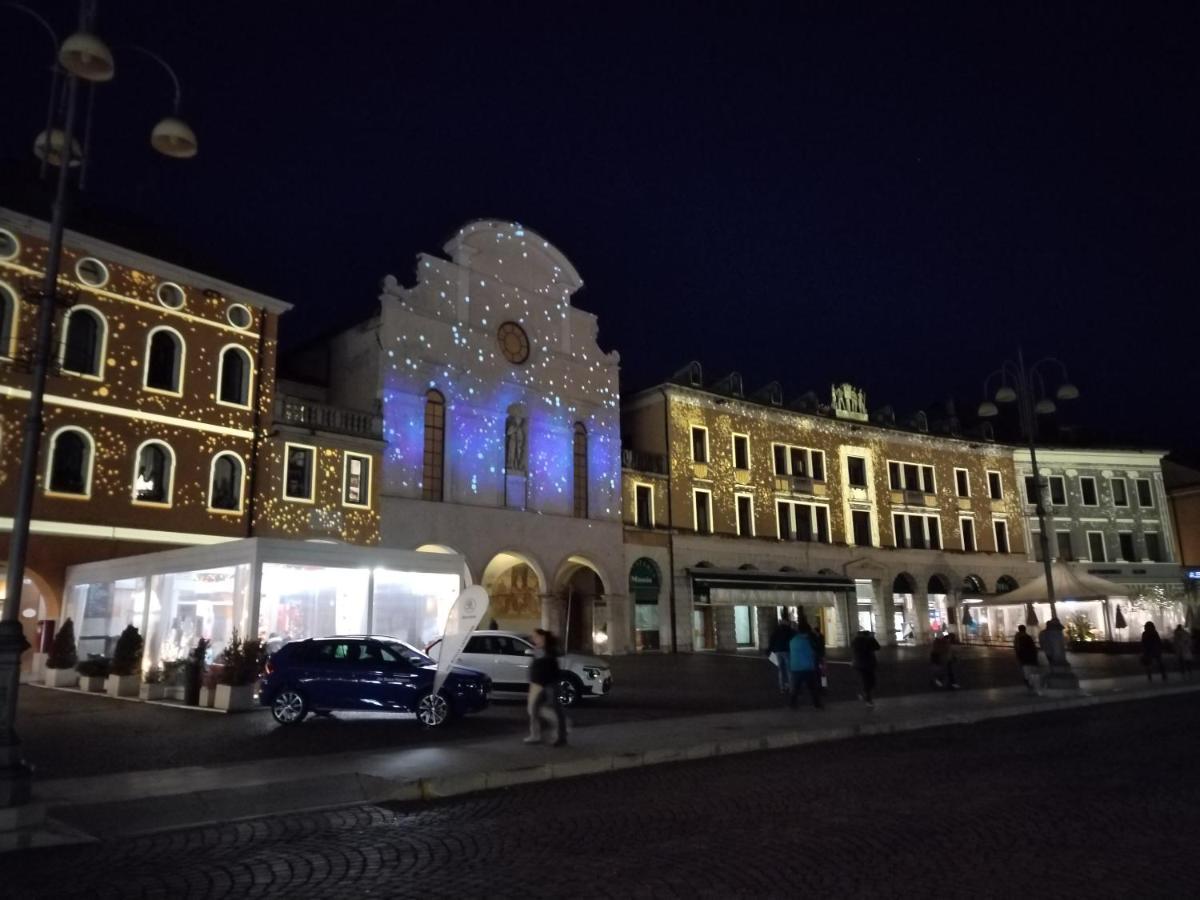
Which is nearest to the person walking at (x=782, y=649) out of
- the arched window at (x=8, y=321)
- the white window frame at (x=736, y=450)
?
the arched window at (x=8, y=321)

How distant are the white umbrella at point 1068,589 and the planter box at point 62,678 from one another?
1245 inches

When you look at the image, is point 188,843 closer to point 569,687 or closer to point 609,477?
point 569,687

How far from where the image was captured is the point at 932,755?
12258 millimetres

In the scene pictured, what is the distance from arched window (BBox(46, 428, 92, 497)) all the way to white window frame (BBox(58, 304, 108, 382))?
1.50m

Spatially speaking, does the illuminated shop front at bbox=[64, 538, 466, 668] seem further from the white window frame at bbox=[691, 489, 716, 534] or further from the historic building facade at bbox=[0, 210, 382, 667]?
the white window frame at bbox=[691, 489, 716, 534]

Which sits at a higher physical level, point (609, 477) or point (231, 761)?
point (609, 477)

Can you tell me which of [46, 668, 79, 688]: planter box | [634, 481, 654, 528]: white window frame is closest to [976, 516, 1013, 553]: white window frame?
[634, 481, 654, 528]: white window frame

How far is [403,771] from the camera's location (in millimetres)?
10664

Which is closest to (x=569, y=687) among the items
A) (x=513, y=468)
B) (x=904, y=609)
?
(x=513, y=468)

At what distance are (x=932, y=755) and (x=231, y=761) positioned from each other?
930 cm

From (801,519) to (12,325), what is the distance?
33606mm

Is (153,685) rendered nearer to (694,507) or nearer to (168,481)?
(168,481)

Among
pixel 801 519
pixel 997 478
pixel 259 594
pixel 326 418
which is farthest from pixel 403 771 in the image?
pixel 997 478

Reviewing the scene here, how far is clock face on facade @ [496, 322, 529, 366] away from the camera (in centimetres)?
3472
